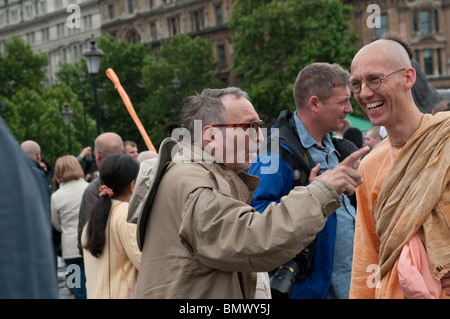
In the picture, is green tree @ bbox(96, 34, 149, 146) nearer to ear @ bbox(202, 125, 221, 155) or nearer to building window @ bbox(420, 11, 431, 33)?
building window @ bbox(420, 11, 431, 33)

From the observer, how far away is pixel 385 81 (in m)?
3.49

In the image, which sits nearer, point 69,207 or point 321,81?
point 321,81

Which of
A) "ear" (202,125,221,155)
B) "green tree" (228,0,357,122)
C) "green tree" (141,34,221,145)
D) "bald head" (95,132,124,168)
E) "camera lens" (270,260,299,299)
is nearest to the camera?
"ear" (202,125,221,155)

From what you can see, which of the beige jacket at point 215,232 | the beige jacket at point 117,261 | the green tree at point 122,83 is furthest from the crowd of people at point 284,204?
the green tree at point 122,83

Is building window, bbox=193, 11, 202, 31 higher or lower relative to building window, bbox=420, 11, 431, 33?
higher

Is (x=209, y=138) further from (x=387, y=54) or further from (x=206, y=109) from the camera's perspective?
(x=387, y=54)

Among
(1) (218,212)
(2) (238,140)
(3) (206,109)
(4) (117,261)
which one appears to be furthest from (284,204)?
(4) (117,261)

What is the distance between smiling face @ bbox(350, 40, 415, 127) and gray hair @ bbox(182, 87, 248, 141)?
0.61m

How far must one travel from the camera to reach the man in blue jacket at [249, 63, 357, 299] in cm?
465

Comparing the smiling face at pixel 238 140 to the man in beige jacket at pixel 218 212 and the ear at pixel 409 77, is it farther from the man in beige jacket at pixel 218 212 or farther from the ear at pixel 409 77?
the ear at pixel 409 77

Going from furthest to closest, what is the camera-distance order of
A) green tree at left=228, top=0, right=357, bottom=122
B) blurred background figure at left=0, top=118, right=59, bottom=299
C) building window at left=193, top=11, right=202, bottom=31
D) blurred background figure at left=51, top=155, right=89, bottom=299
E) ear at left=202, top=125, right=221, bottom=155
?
building window at left=193, top=11, right=202, bottom=31 < green tree at left=228, top=0, right=357, bottom=122 < blurred background figure at left=51, top=155, right=89, bottom=299 < ear at left=202, top=125, right=221, bottom=155 < blurred background figure at left=0, top=118, right=59, bottom=299

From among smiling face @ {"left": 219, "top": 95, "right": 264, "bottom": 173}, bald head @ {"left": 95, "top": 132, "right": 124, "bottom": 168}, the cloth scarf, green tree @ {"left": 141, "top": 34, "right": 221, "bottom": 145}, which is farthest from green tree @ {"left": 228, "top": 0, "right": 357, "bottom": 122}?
smiling face @ {"left": 219, "top": 95, "right": 264, "bottom": 173}

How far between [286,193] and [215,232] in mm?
1965

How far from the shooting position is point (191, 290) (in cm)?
290
